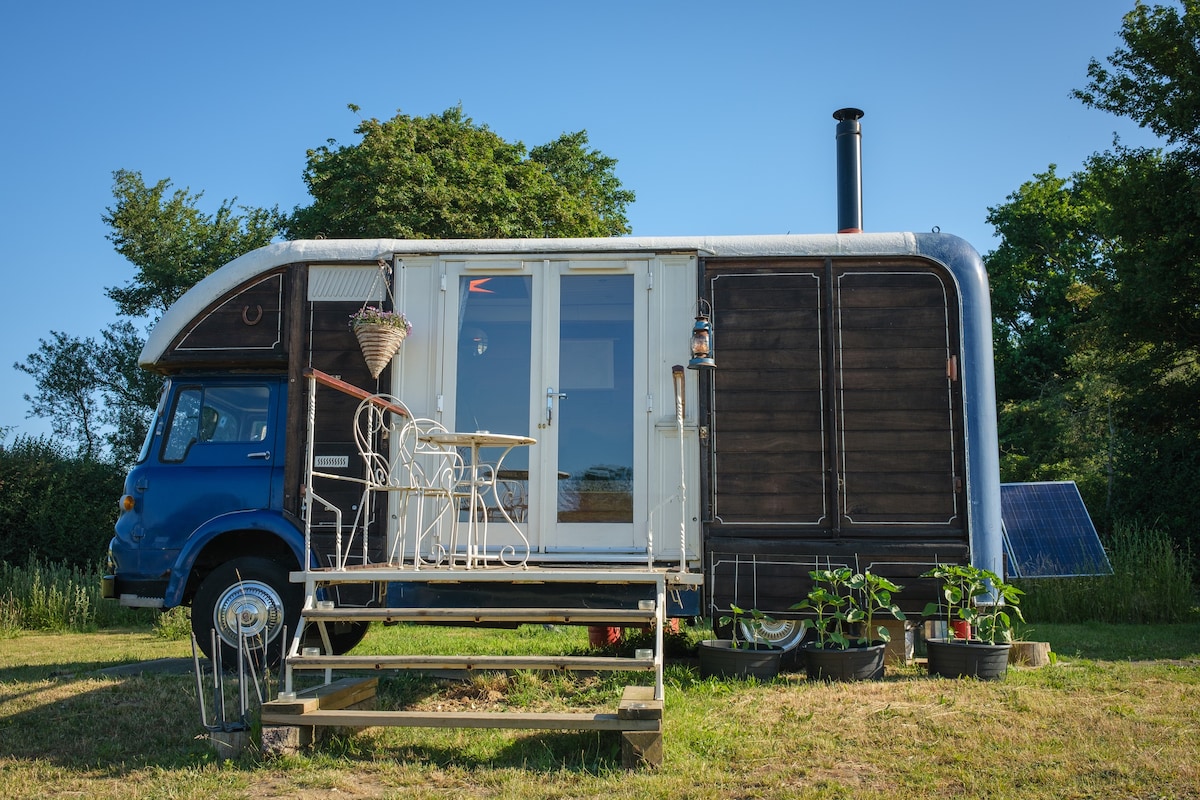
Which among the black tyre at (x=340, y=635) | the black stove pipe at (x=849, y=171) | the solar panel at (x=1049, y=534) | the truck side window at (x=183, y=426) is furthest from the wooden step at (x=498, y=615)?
the solar panel at (x=1049, y=534)

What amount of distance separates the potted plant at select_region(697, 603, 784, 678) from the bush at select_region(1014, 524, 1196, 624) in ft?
20.1

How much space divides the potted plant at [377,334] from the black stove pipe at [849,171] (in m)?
3.45

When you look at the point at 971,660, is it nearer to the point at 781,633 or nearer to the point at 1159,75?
the point at 781,633

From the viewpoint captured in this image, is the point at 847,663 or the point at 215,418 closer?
the point at 847,663

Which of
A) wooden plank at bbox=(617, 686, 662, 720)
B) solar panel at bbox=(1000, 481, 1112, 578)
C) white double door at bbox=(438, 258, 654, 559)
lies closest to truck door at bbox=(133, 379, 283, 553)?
white double door at bbox=(438, 258, 654, 559)

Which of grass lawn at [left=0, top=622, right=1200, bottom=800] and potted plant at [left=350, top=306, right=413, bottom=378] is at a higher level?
potted plant at [left=350, top=306, right=413, bottom=378]

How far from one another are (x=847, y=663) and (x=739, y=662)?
25.6 inches

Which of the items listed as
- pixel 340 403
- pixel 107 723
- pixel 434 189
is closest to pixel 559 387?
pixel 340 403

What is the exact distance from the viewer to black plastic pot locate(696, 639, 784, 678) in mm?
6016

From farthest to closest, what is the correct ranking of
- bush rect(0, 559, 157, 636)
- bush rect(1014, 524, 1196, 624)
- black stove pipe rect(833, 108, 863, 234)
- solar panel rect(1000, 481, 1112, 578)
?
1. bush rect(0, 559, 157, 636)
2. solar panel rect(1000, 481, 1112, 578)
3. bush rect(1014, 524, 1196, 624)
4. black stove pipe rect(833, 108, 863, 234)

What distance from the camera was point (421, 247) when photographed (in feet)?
22.5

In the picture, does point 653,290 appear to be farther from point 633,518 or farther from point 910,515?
point 910,515

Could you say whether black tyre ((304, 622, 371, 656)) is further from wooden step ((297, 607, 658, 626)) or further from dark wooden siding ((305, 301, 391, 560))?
wooden step ((297, 607, 658, 626))

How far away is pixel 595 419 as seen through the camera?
21.8 ft
